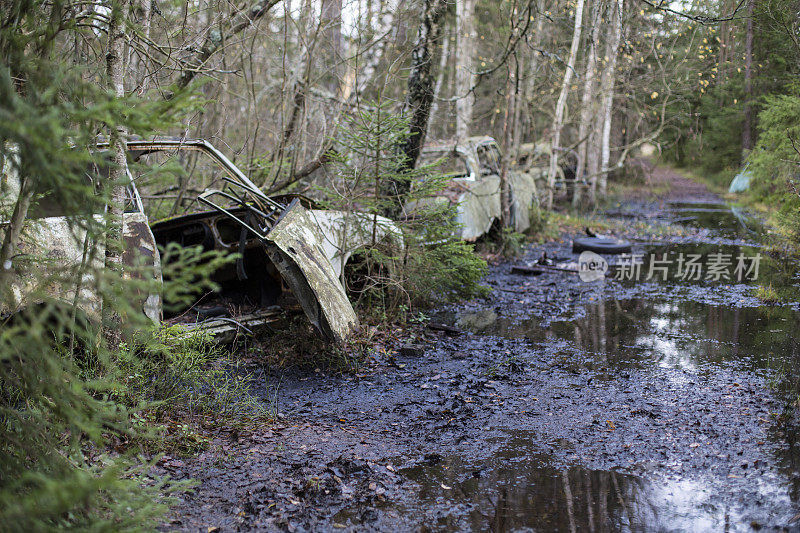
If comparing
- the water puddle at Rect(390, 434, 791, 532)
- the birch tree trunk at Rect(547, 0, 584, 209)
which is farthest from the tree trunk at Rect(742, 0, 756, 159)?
the water puddle at Rect(390, 434, 791, 532)

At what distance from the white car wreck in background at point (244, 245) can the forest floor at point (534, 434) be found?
0.68 metres

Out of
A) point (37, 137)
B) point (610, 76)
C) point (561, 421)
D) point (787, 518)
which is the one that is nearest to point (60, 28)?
point (37, 137)

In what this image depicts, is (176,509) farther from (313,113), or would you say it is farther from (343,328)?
(313,113)

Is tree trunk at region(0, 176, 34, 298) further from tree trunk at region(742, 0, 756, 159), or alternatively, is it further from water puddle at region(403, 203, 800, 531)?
tree trunk at region(742, 0, 756, 159)

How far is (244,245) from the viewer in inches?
206

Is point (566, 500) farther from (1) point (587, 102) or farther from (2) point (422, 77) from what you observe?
(1) point (587, 102)

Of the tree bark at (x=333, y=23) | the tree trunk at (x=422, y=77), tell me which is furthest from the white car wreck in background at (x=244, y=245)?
the tree bark at (x=333, y=23)

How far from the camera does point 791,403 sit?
4.05 metres

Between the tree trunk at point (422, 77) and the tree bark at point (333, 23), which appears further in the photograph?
the tree bark at point (333, 23)

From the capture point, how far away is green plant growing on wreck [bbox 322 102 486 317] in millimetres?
5922

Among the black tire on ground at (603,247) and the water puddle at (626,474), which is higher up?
the black tire on ground at (603,247)

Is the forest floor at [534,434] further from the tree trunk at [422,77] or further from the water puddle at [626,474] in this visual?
the tree trunk at [422,77]

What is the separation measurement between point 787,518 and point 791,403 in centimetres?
164

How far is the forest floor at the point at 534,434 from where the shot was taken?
288 cm
